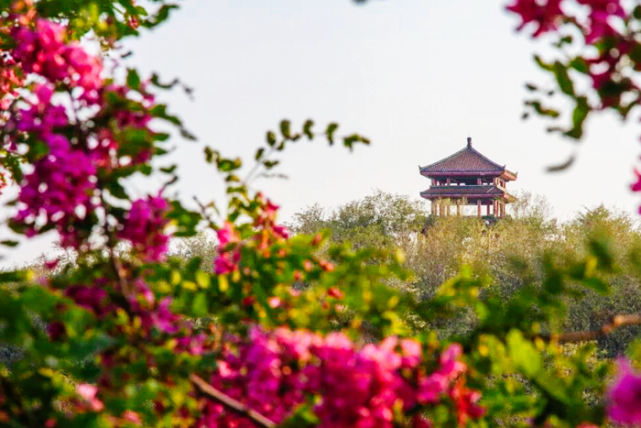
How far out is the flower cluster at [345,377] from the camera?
2.51 metres

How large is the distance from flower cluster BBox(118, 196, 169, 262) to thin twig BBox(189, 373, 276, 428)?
0.53m

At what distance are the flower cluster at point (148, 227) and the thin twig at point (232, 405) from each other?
1.74 feet

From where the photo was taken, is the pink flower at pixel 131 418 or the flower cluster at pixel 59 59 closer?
the pink flower at pixel 131 418

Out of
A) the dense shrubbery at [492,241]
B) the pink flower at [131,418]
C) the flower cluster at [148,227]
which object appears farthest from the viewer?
the dense shrubbery at [492,241]

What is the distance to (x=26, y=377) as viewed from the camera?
122 inches

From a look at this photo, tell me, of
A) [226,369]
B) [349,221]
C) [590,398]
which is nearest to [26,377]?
[226,369]

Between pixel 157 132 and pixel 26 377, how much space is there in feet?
2.86

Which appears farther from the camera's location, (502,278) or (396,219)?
(396,219)

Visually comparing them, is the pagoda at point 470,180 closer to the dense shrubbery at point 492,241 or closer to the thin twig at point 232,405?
the dense shrubbery at point 492,241

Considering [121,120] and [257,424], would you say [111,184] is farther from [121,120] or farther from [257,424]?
[257,424]

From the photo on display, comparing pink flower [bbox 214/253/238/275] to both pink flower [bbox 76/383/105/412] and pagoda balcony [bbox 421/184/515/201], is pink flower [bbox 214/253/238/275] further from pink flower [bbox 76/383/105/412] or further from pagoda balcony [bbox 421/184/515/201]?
pagoda balcony [bbox 421/184/515/201]

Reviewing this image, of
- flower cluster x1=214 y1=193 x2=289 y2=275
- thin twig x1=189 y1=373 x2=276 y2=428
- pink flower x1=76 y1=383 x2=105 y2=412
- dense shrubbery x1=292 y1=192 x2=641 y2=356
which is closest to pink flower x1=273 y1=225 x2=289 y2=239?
flower cluster x1=214 y1=193 x2=289 y2=275

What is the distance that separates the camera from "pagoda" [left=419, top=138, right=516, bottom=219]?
253 ft

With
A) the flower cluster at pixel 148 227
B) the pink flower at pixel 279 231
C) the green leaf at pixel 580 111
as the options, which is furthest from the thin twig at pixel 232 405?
the green leaf at pixel 580 111
